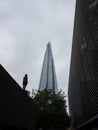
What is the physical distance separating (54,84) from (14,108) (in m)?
111

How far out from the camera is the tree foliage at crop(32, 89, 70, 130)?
2239 inches

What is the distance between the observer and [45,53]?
162 metres

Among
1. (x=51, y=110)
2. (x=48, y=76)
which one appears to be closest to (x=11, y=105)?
(x=51, y=110)

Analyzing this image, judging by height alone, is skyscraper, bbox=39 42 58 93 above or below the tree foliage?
above

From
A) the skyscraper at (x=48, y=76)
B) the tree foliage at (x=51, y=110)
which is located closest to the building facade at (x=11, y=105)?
the tree foliage at (x=51, y=110)

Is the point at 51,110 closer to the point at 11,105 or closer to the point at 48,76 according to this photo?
the point at 11,105

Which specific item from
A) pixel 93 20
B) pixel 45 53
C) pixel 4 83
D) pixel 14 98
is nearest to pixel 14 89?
pixel 14 98

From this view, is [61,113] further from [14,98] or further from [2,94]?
[2,94]

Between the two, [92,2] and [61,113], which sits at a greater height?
[61,113]

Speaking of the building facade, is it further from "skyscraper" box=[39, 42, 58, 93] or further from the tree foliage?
"skyscraper" box=[39, 42, 58, 93]

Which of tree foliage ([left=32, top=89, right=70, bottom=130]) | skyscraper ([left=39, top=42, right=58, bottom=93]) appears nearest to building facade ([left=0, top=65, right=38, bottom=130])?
tree foliage ([left=32, top=89, right=70, bottom=130])

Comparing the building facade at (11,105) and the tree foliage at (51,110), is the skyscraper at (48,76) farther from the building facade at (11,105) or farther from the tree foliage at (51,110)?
the building facade at (11,105)

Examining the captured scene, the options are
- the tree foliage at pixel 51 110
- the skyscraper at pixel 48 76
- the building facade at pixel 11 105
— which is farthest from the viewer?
the skyscraper at pixel 48 76

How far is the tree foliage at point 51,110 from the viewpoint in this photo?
187 ft
